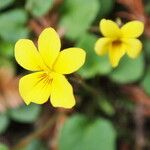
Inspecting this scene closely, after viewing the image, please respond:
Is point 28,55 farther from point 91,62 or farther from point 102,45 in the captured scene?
point 91,62

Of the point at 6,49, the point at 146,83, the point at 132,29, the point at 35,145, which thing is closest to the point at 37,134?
the point at 35,145

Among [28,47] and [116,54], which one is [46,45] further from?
[116,54]

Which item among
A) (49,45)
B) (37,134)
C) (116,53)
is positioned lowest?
(37,134)

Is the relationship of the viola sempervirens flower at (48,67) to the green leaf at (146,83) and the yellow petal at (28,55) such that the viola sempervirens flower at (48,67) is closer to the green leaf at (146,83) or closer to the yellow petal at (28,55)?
the yellow petal at (28,55)

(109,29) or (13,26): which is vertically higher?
(109,29)

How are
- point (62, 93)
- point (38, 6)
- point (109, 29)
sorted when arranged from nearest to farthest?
1. point (62, 93)
2. point (109, 29)
3. point (38, 6)

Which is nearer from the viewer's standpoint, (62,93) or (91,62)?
(62,93)

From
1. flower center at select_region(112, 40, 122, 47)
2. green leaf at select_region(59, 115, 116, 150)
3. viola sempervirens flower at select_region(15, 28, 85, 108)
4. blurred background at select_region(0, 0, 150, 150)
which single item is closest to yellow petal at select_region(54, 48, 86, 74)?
viola sempervirens flower at select_region(15, 28, 85, 108)

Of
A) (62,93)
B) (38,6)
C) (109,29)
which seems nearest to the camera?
(62,93)
